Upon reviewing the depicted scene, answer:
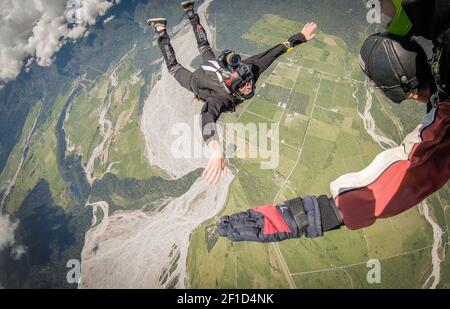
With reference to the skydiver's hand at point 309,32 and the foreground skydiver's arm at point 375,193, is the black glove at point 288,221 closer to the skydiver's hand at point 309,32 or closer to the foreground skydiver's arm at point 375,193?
the foreground skydiver's arm at point 375,193

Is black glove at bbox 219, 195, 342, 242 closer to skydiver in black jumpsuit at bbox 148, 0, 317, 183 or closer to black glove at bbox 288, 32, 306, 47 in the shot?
skydiver in black jumpsuit at bbox 148, 0, 317, 183

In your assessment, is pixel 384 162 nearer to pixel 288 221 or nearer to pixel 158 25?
pixel 288 221

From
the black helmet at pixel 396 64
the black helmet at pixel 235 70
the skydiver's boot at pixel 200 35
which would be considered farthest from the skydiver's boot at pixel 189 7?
the black helmet at pixel 396 64

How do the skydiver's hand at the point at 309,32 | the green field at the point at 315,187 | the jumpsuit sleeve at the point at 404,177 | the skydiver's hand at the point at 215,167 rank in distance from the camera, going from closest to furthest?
the jumpsuit sleeve at the point at 404,177 → the skydiver's hand at the point at 215,167 → the skydiver's hand at the point at 309,32 → the green field at the point at 315,187

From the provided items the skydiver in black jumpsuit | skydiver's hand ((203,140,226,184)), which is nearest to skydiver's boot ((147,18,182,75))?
the skydiver in black jumpsuit

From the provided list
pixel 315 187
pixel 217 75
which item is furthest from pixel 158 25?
pixel 315 187

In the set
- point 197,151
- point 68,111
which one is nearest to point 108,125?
point 68,111
